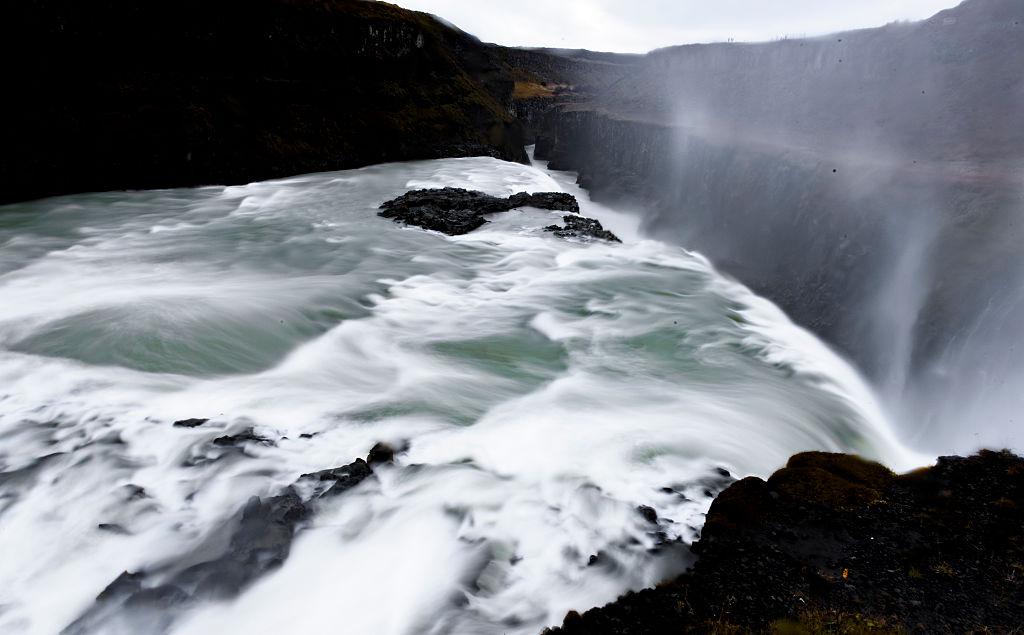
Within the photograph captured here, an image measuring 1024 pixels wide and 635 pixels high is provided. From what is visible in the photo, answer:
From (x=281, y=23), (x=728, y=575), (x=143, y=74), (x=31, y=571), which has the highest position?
(x=281, y=23)

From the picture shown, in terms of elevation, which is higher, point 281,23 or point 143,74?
point 281,23

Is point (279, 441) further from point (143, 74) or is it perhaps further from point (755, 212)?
point (143, 74)

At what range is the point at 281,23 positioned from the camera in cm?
2473

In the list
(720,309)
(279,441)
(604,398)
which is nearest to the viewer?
(279,441)

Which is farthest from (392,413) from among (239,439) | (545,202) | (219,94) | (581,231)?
(219,94)

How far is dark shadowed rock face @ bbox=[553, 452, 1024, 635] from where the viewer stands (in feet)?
12.1

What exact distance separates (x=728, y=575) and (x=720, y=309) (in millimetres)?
8352

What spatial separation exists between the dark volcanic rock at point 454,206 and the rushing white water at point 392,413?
6.60ft

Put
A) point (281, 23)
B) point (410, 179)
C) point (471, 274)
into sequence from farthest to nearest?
point (281, 23)
point (410, 179)
point (471, 274)

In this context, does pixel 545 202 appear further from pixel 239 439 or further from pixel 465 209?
pixel 239 439

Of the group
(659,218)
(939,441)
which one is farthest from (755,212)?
(939,441)

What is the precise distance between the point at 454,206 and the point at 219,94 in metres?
11.7

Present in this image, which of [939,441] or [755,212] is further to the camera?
[755,212]

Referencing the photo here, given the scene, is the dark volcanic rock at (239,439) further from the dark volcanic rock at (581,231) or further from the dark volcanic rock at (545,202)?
the dark volcanic rock at (545,202)
